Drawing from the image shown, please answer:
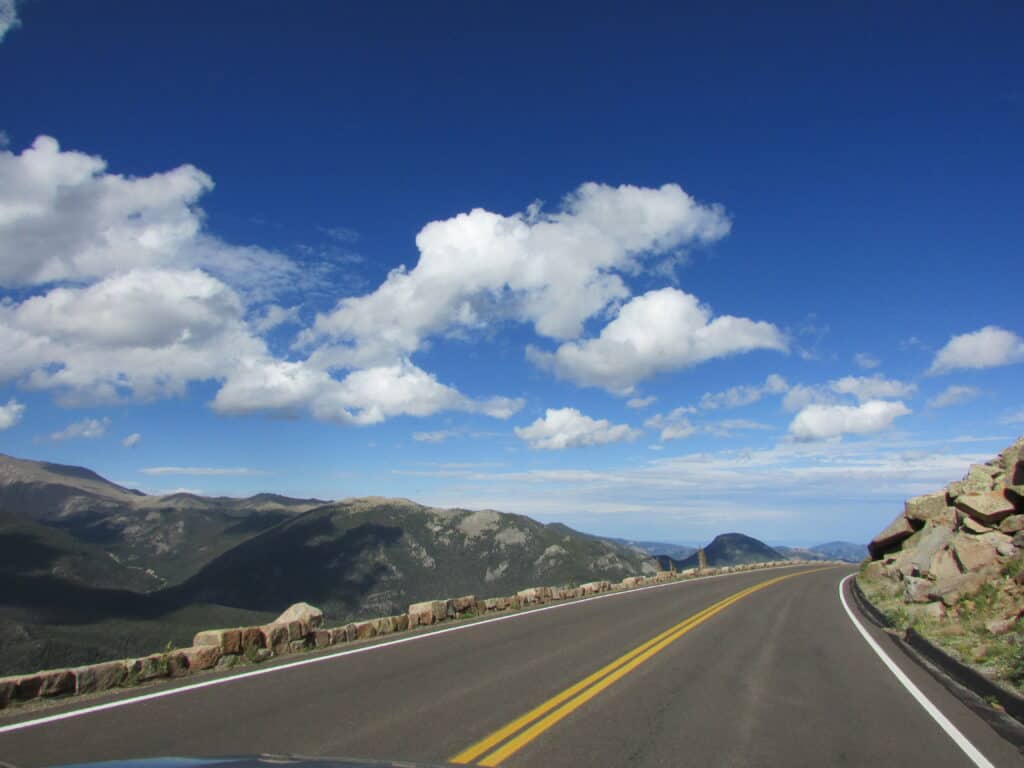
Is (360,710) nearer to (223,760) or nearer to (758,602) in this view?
(223,760)

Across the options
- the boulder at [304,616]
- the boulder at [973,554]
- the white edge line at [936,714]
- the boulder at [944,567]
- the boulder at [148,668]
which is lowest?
the white edge line at [936,714]

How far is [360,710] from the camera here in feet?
25.2

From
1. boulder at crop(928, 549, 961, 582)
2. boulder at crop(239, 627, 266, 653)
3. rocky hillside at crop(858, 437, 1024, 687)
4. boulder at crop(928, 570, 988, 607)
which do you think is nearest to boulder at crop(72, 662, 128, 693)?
boulder at crop(239, 627, 266, 653)

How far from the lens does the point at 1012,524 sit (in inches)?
683

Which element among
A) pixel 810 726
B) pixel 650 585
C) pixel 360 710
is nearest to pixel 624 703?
pixel 810 726

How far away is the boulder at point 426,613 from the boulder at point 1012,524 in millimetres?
14966

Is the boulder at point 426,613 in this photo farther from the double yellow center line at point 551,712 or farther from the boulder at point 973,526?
the boulder at point 973,526

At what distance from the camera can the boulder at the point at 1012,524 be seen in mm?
17031

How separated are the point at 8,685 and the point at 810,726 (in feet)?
30.7

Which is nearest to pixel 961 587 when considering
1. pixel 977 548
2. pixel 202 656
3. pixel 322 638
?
pixel 977 548

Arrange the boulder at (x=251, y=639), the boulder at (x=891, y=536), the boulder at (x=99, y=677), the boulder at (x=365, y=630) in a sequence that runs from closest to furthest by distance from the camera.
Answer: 1. the boulder at (x=99, y=677)
2. the boulder at (x=251, y=639)
3. the boulder at (x=365, y=630)
4. the boulder at (x=891, y=536)

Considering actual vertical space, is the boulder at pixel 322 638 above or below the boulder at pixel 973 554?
below

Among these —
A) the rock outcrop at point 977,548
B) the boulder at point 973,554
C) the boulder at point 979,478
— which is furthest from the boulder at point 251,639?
the boulder at point 979,478

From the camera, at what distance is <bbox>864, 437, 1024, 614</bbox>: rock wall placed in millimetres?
15703
